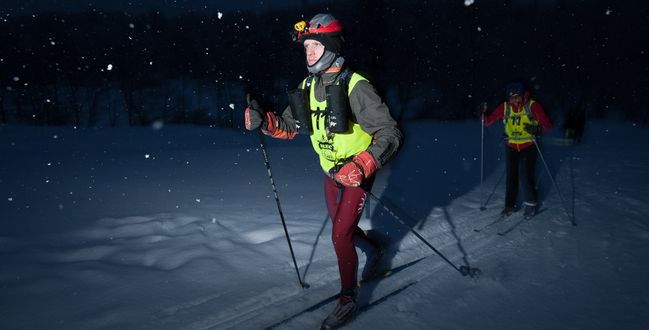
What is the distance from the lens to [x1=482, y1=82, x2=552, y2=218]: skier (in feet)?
17.6

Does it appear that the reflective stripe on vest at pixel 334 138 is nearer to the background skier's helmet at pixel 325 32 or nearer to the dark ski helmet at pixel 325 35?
the dark ski helmet at pixel 325 35

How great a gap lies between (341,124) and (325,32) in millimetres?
758

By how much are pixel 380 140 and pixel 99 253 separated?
3873mm

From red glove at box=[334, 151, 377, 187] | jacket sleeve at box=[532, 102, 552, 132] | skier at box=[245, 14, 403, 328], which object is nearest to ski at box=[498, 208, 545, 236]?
jacket sleeve at box=[532, 102, 552, 132]

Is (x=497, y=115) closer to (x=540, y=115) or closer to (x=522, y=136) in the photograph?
(x=522, y=136)

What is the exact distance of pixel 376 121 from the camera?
2727 millimetres

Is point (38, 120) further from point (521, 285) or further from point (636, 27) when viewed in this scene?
point (636, 27)

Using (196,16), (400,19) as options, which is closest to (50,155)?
(400,19)

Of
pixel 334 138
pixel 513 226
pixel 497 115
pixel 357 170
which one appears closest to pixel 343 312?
pixel 357 170

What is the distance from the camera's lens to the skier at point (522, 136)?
5.38 m

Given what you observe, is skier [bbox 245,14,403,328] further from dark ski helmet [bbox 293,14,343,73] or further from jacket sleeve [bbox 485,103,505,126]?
jacket sleeve [bbox 485,103,505,126]

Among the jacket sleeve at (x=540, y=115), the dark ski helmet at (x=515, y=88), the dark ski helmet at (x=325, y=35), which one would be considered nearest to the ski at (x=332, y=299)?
the dark ski helmet at (x=325, y=35)

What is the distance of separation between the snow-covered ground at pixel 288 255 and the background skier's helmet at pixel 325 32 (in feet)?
7.60

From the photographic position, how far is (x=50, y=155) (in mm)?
13414
